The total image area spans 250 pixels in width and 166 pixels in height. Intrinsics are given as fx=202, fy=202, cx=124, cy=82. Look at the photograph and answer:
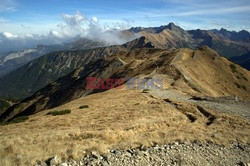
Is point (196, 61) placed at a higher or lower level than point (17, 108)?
higher

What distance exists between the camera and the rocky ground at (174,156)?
12.2 meters

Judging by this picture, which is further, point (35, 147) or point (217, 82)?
point (217, 82)

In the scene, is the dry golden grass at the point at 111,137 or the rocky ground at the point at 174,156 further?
the dry golden grass at the point at 111,137

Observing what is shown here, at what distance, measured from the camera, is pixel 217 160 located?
44.0 feet

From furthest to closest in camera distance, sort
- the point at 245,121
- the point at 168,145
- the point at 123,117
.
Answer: the point at 123,117, the point at 245,121, the point at 168,145

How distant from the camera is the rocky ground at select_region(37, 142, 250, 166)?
40.1ft

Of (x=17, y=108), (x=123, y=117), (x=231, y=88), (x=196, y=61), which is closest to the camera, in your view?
(x=123, y=117)

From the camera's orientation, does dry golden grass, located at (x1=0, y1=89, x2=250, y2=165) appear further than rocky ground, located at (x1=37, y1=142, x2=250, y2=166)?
Yes

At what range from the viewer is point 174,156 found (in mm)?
13383

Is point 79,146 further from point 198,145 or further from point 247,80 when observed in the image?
point 247,80

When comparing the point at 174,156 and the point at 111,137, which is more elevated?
the point at 111,137

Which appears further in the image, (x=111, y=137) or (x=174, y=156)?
(x=111, y=137)

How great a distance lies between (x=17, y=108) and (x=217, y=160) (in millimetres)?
171880

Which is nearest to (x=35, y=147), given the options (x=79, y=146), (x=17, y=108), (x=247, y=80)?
(x=79, y=146)
